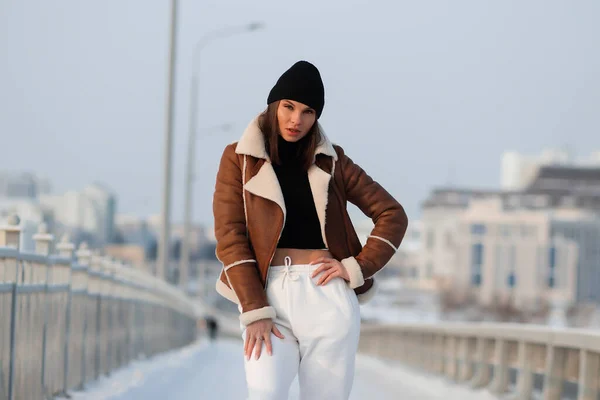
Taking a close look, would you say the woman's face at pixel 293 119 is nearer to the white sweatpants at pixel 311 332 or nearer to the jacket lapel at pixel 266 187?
the jacket lapel at pixel 266 187

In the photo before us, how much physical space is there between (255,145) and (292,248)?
44 cm

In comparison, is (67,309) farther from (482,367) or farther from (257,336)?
(257,336)

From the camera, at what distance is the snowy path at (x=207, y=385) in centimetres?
1242

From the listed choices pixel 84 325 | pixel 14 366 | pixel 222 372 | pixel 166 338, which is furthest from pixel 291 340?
pixel 166 338

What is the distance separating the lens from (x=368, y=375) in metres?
18.5

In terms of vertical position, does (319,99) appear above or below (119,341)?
above

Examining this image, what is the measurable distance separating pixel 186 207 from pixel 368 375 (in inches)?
1267

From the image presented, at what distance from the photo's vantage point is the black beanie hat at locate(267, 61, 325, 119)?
5.48 metres

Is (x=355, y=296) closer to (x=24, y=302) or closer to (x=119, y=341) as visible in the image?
(x=24, y=302)

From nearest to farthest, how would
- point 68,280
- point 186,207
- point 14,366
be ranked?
point 14,366 → point 68,280 → point 186,207

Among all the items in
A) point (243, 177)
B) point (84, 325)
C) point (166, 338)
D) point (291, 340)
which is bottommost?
point (166, 338)

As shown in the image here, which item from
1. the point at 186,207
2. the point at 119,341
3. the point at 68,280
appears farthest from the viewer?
the point at 186,207

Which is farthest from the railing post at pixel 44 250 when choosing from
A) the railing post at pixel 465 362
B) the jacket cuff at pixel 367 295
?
the railing post at pixel 465 362

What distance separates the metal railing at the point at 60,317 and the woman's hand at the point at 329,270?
3.22 metres
